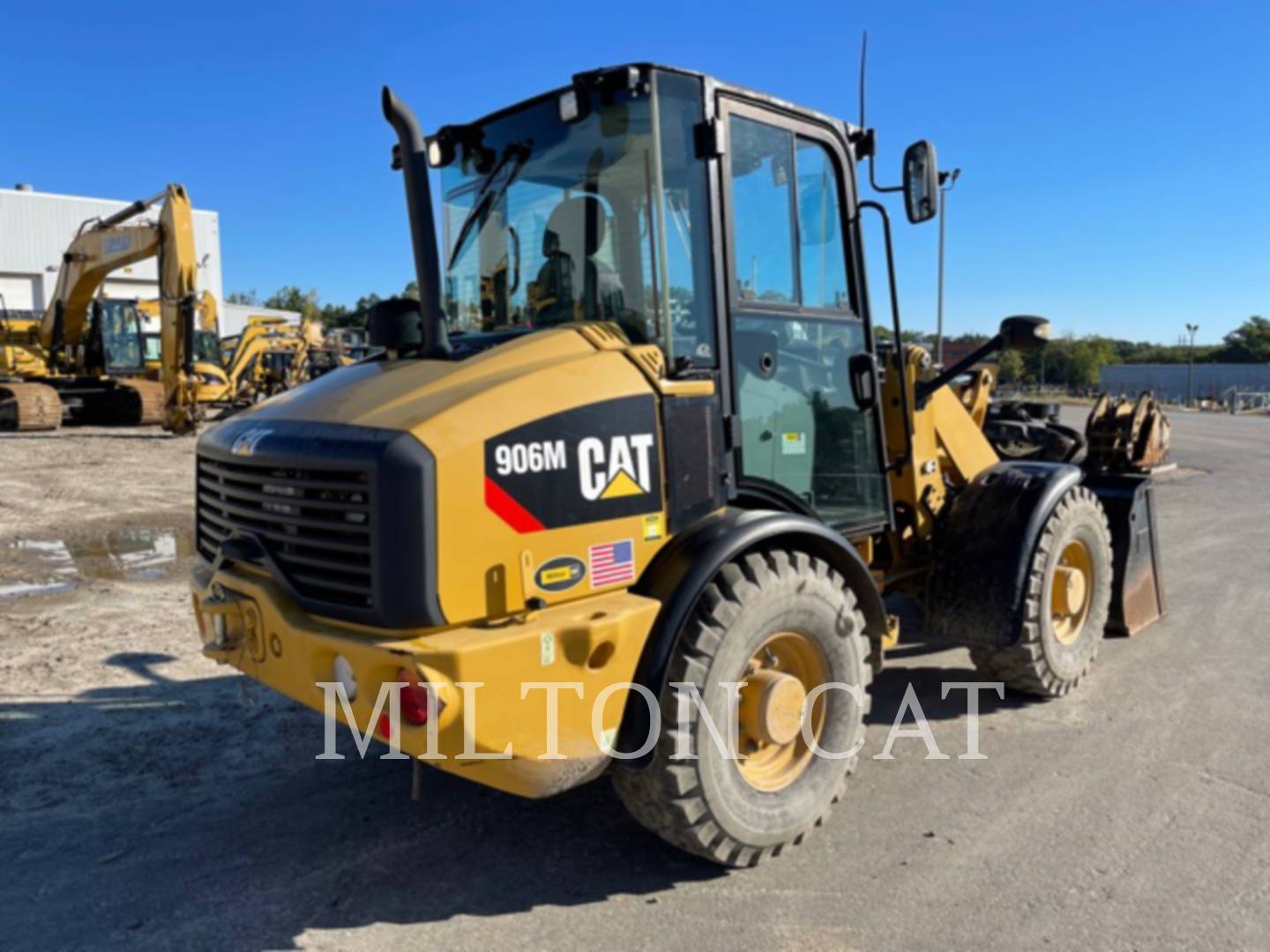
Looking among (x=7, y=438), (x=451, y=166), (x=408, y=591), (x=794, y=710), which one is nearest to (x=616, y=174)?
(x=451, y=166)

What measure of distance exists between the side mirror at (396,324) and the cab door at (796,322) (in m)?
1.17

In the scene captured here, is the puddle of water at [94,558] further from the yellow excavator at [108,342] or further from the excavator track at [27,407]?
the excavator track at [27,407]

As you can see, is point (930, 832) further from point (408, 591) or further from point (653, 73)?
point (653, 73)

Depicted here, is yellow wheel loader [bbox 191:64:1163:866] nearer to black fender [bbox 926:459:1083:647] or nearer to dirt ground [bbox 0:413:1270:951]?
black fender [bbox 926:459:1083:647]

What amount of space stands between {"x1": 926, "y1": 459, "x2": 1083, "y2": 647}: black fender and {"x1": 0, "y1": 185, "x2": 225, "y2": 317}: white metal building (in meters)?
46.8

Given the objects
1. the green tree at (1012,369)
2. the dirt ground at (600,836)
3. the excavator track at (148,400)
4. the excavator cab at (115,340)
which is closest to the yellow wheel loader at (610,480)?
the dirt ground at (600,836)

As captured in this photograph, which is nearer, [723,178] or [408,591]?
[408,591]

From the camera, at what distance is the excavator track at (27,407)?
19.6 m

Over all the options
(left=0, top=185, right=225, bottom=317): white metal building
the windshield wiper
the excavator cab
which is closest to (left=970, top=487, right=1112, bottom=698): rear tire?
the windshield wiper

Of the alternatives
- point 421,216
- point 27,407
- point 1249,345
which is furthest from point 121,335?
point 1249,345

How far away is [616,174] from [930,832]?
2.71 m

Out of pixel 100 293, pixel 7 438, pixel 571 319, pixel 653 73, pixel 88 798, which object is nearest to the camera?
pixel 653 73

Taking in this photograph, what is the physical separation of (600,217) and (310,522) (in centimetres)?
150

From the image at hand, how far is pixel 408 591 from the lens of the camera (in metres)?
2.73
